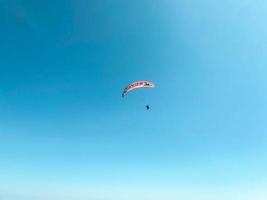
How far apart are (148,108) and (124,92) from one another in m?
6.33

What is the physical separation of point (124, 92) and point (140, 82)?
3789mm

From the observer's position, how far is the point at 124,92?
95.5 meters

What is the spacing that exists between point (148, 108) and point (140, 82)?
5.82m

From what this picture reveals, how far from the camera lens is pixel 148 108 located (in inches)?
3861

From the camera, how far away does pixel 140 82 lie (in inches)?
3782
